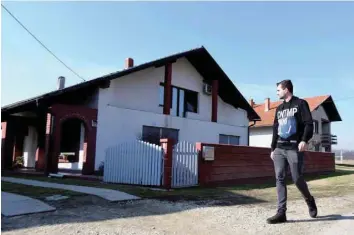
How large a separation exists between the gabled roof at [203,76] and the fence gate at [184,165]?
5514 mm

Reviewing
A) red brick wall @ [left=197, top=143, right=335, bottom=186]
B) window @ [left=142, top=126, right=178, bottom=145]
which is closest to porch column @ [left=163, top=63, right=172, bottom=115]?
window @ [left=142, top=126, right=178, bottom=145]

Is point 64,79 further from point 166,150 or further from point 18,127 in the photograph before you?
point 166,150

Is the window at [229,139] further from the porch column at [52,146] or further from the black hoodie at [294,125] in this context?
the black hoodie at [294,125]

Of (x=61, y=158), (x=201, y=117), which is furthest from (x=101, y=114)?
(x=201, y=117)

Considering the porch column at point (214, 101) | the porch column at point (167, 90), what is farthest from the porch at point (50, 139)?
the porch column at point (214, 101)

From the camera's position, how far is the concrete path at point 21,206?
6127 millimetres

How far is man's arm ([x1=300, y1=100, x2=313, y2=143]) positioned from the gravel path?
1.26 m

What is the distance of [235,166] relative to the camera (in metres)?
13.5

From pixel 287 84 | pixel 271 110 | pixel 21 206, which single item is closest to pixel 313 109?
pixel 271 110

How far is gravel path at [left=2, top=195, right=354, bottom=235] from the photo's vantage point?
17.1 ft

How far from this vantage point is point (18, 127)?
61.2 ft

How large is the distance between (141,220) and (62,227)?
3.91ft

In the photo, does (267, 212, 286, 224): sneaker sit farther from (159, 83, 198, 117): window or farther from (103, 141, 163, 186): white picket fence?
(159, 83, 198, 117): window

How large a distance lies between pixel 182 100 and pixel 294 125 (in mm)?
14986
